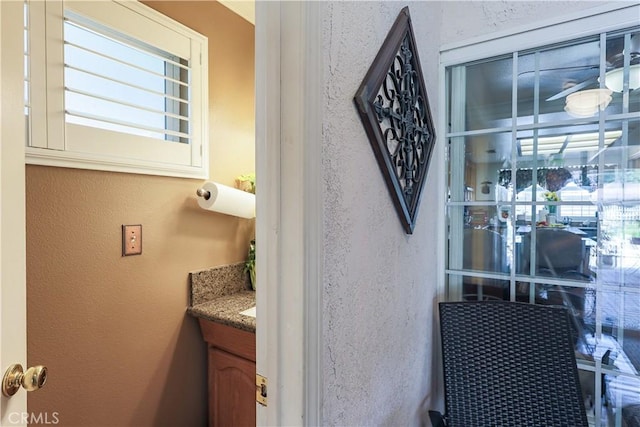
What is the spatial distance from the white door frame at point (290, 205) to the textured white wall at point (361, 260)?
0.05 m

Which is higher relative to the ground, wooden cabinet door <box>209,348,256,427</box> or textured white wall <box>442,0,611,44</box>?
textured white wall <box>442,0,611,44</box>

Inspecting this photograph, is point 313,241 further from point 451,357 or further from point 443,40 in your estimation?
point 443,40

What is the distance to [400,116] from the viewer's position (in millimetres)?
1069

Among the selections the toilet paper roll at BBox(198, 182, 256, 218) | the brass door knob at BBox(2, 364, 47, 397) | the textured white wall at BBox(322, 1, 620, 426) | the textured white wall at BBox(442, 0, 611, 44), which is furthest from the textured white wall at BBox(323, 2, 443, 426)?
the toilet paper roll at BBox(198, 182, 256, 218)

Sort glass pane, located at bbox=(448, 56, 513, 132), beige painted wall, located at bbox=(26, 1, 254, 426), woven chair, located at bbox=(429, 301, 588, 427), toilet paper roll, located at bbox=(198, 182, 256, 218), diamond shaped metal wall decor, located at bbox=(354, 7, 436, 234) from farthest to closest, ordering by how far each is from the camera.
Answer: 1. toilet paper roll, located at bbox=(198, 182, 256, 218)
2. glass pane, located at bbox=(448, 56, 513, 132)
3. beige painted wall, located at bbox=(26, 1, 254, 426)
4. woven chair, located at bbox=(429, 301, 588, 427)
5. diamond shaped metal wall decor, located at bbox=(354, 7, 436, 234)

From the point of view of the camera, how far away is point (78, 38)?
4.28ft

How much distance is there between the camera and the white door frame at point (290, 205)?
2.22ft

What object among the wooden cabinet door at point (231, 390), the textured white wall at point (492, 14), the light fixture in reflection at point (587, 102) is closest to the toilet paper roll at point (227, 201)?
the wooden cabinet door at point (231, 390)

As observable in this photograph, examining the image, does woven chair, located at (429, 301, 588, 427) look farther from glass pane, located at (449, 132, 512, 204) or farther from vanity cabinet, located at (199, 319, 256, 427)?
vanity cabinet, located at (199, 319, 256, 427)

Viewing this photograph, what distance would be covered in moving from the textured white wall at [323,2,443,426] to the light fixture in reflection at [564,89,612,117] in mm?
598

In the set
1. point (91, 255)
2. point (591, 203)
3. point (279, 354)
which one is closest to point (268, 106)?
point (279, 354)

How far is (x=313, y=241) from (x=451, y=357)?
0.90 meters

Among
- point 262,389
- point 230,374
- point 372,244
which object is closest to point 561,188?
point 372,244

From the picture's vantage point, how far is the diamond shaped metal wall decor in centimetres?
91
